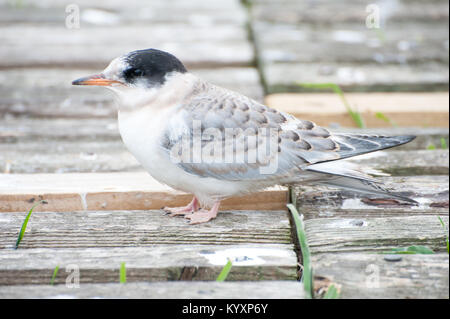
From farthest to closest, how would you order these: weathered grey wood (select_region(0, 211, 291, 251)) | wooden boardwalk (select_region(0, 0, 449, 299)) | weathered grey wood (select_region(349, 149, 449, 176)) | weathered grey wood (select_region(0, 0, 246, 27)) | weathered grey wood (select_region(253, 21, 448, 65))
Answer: weathered grey wood (select_region(0, 0, 246, 27)), weathered grey wood (select_region(253, 21, 448, 65)), weathered grey wood (select_region(349, 149, 449, 176)), weathered grey wood (select_region(0, 211, 291, 251)), wooden boardwalk (select_region(0, 0, 449, 299))

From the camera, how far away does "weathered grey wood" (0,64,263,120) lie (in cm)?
445

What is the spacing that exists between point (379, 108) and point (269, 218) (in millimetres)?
1700

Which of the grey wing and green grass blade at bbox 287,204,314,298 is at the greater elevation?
the grey wing

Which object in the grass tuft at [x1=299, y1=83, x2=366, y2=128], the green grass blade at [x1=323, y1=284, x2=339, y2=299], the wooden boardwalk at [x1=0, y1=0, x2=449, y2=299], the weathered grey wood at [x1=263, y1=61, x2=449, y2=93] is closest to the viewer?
the green grass blade at [x1=323, y1=284, x2=339, y2=299]

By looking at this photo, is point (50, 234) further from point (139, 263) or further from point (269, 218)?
point (269, 218)

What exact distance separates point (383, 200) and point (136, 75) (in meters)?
1.43

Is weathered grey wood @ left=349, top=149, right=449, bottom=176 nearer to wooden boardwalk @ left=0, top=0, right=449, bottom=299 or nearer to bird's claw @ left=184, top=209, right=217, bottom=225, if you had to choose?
wooden boardwalk @ left=0, top=0, right=449, bottom=299

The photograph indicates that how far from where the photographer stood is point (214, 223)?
300 centimetres

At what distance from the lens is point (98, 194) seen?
10.4 ft

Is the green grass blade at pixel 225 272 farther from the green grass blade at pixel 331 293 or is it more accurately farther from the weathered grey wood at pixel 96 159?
the weathered grey wood at pixel 96 159

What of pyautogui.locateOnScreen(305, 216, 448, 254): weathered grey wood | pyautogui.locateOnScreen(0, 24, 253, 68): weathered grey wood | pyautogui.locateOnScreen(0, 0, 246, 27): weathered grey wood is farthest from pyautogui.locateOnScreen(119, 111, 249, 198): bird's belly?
pyautogui.locateOnScreen(0, 0, 246, 27): weathered grey wood
